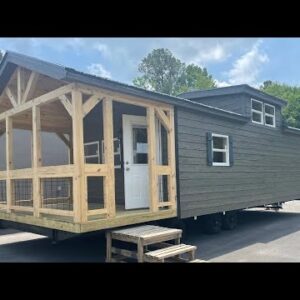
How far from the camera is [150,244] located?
6.27 metres

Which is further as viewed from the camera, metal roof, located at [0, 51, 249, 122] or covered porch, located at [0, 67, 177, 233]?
covered porch, located at [0, 67, 177, 233]

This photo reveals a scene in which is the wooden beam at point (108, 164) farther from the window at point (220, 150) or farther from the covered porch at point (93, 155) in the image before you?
the window at point (220, 150)

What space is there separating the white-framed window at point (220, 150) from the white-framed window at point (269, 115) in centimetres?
316

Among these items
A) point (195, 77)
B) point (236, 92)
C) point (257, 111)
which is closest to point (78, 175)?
point (236, 92)

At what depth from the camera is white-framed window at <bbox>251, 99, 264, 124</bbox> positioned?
→ 463 inches

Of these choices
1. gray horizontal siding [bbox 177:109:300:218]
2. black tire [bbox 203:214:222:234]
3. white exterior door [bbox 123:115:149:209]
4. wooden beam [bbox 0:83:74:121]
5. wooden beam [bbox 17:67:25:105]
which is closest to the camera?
wooden beam [bbox 0:83:74:121]

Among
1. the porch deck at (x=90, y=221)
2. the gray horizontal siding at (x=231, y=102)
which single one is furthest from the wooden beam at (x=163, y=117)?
the gray horizontal siding at (x=231, y=102)

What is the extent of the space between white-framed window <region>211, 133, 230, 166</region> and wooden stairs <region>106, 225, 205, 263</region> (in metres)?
3.37

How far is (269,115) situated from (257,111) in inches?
33.7

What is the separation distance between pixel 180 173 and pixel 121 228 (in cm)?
196

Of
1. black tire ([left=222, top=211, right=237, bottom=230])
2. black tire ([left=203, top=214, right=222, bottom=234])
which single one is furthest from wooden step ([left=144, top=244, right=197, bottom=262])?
black tire ([left=222, top=211, right=237, bottom=230])

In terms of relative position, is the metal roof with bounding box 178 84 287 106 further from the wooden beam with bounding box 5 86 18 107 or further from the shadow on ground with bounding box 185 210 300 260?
the wooden beam with bounding box 5 86 18 107

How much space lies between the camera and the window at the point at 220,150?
9.59 meters

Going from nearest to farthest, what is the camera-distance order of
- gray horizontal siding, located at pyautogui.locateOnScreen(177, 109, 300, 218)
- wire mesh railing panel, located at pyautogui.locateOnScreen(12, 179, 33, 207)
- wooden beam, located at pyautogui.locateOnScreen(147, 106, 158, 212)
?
1. wooden beam, located at pyautogui.locateOnScreen(147, 106, 158, 212)
2. gray horizontal siding, located at pyautogui.locateOnScreen(177, 109, 300, 218)
3. wire mesh railing panel, located at pyautogui.locateOnScreen(12, 179, 33, 207)
